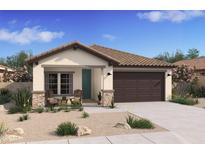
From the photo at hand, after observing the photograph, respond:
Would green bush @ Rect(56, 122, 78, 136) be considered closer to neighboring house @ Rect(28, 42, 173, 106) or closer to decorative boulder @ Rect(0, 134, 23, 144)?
decorative boulder @ Rect(0, 134, 23, 144)

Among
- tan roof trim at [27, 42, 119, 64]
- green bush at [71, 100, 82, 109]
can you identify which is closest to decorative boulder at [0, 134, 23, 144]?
green bush at [71, 100, 82, 109]

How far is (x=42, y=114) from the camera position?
15398 millimetres

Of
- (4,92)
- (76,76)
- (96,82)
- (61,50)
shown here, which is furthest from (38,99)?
(4,92)

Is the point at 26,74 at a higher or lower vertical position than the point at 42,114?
higher

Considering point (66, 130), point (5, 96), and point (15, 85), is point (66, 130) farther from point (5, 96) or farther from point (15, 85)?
point (15, 85)

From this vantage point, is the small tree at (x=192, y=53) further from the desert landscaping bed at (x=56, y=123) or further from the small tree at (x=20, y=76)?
the desert landscaping bed at (x=56, y=123)

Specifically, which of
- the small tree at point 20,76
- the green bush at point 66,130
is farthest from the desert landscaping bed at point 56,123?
the small tree at point 20,76

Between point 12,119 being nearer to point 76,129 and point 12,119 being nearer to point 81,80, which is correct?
point 76,129

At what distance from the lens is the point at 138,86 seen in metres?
21.5

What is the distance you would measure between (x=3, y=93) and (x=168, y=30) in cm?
2716

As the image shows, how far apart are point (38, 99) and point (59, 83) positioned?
269 centimetres

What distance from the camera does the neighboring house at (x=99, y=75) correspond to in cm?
1808
